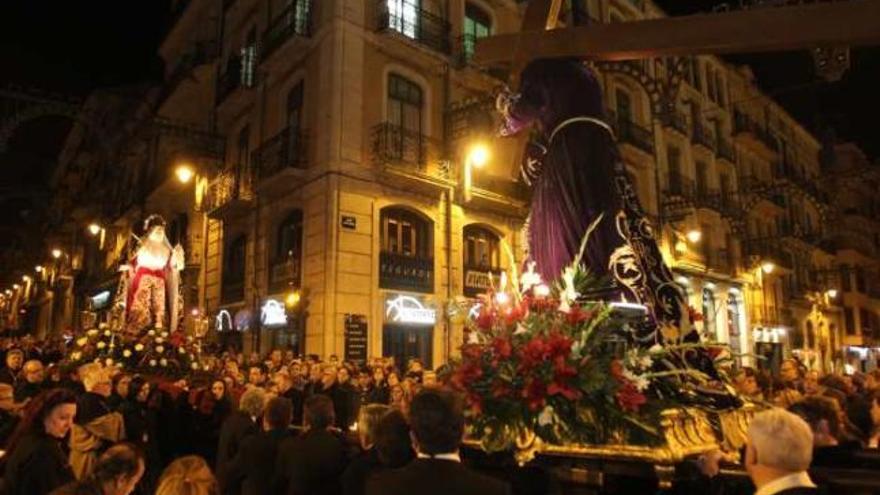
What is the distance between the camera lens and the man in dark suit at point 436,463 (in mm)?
2662

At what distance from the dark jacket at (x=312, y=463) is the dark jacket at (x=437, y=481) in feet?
6.98

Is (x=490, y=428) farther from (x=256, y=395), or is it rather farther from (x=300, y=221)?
(x=300, y=221)

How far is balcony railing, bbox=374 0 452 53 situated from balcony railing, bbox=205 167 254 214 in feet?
20.1

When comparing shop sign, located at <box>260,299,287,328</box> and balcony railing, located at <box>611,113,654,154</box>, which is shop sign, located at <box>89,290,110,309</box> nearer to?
shop sign, located at <box>260,299,287,328</box>

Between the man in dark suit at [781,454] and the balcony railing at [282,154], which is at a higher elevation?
the balcony railing at [282,154]

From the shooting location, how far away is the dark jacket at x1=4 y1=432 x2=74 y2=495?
3.84 metres

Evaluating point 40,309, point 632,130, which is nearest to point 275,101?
point 632,130

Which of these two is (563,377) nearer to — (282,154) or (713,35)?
(713,35)

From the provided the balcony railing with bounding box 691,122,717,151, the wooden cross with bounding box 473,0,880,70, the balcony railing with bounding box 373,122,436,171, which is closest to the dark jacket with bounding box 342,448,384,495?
the wooden cross with bounding box 473,0,880,70

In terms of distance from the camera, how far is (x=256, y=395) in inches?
248

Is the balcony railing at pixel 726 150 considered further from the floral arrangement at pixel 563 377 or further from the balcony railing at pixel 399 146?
the floral arrangement at pixel 563 377

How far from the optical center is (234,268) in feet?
69.5

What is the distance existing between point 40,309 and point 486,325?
175 ft

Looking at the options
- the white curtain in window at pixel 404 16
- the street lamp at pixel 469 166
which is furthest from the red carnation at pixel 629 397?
the white curtain in window at pixel 404 16
